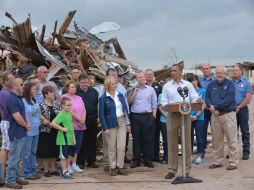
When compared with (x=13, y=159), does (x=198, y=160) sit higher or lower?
lower

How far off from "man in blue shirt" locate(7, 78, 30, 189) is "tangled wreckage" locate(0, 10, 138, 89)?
11.8 ft

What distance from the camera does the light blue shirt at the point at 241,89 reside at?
1001 centimetres

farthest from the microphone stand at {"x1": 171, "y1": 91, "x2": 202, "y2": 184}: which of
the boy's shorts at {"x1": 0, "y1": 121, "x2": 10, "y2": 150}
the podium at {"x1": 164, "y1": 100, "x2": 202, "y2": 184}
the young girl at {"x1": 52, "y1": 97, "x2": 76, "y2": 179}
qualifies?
the boy's shorts at {"x1": 0, "y1": 121, "x2": 10, "y2": 150}

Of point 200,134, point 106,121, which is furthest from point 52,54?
point 200,134

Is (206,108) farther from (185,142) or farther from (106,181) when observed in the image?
(106,181)

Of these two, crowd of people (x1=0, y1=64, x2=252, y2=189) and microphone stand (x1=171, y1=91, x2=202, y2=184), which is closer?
crowd of people (x1=0, y1=64, x2=252, y2=189)

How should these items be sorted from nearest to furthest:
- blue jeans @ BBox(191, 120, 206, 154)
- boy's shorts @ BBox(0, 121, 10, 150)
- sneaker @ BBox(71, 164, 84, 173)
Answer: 1. boy's shorts @ BBox(0, 121, 10, 150)
2. sneaker @ BBox(71, 164, 84, 173)
3. blue jeans @ BBox(191, 120, 206, 154)

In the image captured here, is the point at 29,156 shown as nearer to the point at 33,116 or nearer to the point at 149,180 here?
the point at 33,116

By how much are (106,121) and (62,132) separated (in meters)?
0.86

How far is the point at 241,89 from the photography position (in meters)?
10.1

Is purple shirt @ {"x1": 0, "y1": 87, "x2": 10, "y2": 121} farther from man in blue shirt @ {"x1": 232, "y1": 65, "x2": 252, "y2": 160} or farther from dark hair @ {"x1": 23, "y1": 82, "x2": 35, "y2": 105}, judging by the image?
man in blue shirt @ {"x1": 232, "y1": 65, "x2": 252, "y2": 160}

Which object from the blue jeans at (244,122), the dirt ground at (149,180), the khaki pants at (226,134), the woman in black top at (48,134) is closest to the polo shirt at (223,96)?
the khaki pants at (226,134)

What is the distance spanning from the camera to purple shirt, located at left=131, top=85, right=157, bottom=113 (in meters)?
9.38

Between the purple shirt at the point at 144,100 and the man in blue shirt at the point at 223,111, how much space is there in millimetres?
1130
